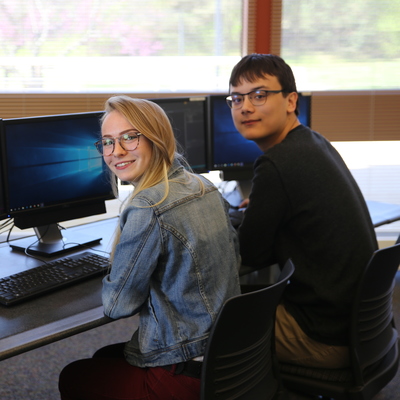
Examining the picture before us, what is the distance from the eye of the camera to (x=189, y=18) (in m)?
3.87

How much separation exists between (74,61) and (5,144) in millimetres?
1884

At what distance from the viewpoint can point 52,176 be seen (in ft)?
7.21

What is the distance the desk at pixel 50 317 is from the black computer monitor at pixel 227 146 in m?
1.24

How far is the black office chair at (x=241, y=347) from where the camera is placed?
1.35m

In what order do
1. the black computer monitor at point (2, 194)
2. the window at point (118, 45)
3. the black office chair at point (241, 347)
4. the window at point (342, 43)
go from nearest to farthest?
1. the black office chair at point (241, 347)
2. the black computer monitor at point (2, 194)
3. the window at point (118, 45)
4. the window at point (342, 43)

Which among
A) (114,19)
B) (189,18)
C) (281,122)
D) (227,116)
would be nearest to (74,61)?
(114,19)

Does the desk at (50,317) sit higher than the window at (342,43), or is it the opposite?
the window at (342,43)

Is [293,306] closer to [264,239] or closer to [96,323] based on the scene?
[264,239]

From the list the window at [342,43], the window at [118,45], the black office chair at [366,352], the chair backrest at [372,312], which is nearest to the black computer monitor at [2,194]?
the black office chair at [366,352]

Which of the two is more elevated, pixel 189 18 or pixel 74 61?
pixel 189 18

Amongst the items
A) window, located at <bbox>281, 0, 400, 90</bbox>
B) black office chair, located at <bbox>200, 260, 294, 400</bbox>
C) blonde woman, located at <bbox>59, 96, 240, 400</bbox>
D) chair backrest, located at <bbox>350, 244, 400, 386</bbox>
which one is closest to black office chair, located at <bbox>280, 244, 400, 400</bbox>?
chair backrest, located at <bbox>350, 244, 400, 386</bbox>

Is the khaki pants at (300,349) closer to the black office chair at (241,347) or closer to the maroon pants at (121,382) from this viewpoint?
the black office chair at (241,347)

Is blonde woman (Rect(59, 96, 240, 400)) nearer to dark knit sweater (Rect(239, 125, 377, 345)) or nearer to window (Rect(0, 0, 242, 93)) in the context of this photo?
dark knit sweater (Rect(239, 125, 377, 345))

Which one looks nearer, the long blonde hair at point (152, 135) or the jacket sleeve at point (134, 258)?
the jacket sleeve at point (134, 258)
